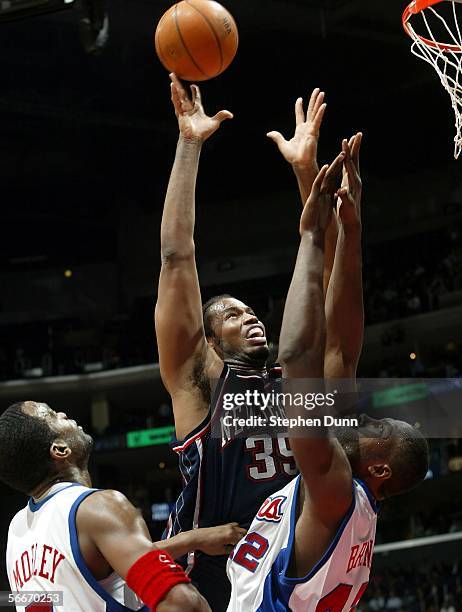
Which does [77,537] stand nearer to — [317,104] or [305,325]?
[305,325]

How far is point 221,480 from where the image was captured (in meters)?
2.91

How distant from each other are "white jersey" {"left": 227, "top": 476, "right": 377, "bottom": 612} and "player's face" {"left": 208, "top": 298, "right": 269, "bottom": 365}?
0.69 m

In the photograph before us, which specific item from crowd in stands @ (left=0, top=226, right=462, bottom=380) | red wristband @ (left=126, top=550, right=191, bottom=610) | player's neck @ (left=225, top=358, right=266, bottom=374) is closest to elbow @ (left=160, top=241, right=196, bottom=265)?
player's neck @ (left=225, top=358, right=266, bottom=374)

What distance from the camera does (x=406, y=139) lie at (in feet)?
41.9

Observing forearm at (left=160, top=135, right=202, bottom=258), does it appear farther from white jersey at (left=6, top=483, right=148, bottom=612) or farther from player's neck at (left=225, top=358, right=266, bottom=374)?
white jersey at (left=6, top=483, right=148, bottom=612)

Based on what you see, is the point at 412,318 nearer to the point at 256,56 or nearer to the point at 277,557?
the point at 256,56

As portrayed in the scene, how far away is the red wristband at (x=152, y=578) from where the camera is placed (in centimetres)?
219

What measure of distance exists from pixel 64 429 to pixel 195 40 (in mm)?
1512

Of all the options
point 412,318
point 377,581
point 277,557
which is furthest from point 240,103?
point 277,557

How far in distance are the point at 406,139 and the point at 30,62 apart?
5.16m

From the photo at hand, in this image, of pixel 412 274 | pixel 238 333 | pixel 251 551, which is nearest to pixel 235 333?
pixel 238 333

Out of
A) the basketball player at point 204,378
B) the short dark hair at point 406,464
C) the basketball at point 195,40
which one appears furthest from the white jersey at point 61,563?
the basketball at point 195,40

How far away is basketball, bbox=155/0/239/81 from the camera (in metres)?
3.33

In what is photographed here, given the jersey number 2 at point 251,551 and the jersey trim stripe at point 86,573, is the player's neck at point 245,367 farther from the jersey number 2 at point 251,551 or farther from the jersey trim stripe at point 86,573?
the jersey trim stripe at point 86,573
